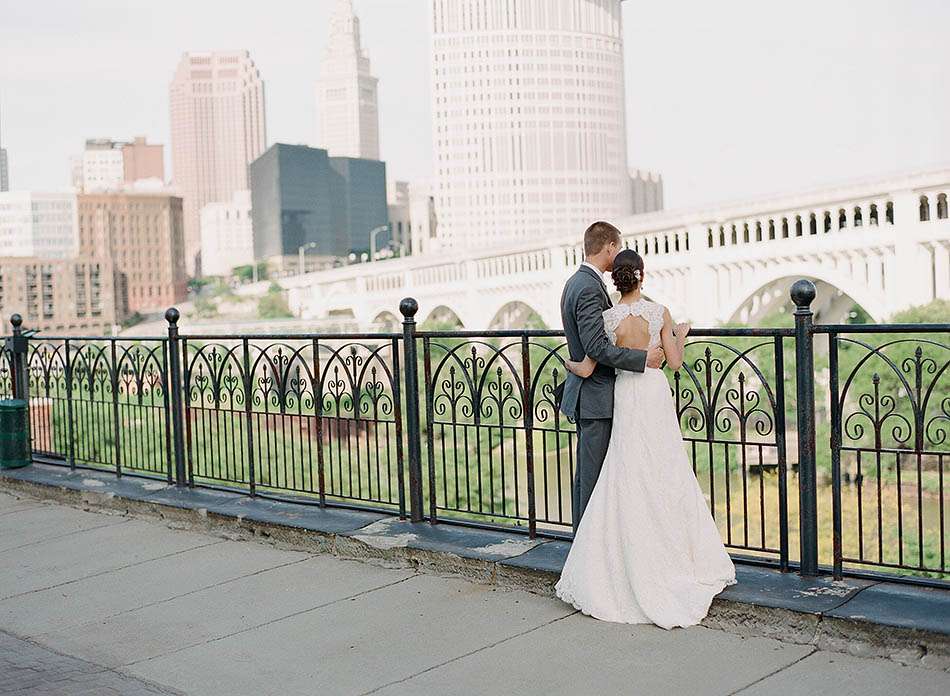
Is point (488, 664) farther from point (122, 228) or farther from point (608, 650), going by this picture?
point (122, 228)

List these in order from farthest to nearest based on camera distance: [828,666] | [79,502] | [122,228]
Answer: [122,228] < [79,502] < [828,666]

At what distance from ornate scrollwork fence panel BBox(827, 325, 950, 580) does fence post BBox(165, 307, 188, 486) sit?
15.8 feet

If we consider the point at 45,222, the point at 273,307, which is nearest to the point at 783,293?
the point at 273,307

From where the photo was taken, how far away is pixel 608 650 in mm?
4691

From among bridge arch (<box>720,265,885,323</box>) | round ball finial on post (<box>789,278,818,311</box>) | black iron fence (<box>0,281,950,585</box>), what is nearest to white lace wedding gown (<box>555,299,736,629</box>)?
black iron fence (<box>0,281,950,585</box>)

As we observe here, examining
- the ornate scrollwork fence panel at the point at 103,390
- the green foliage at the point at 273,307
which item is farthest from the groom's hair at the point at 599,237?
the green foliage at the point at 273,307

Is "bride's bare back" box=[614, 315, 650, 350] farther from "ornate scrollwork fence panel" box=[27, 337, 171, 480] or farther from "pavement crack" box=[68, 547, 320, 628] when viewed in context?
"ornate scrollwork fence panel" box=[27, 337, 171, 480]

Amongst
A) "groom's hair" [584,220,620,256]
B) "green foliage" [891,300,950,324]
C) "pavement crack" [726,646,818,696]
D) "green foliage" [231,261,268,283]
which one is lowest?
"pavement crack" [726,646,818,696]

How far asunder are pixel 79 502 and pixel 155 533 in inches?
61.0

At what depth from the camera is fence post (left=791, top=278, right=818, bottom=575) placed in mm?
5145

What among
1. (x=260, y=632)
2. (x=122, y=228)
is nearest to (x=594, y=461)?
(x=260, y=632)

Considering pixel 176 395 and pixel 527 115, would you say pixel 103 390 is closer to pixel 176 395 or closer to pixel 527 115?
pixel 176 395

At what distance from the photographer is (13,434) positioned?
34.0 feet

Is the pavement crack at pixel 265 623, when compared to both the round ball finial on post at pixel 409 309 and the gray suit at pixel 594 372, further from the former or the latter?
the round ball finial on post at pixel 409 309
